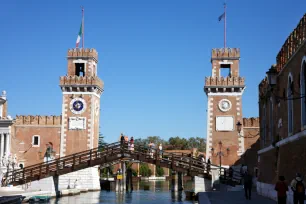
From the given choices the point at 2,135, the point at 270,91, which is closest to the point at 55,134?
the point at 2,135

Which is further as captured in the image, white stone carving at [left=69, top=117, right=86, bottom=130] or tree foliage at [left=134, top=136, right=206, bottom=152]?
tree foliage at [left=134, top=136, right=206, bottom=152]

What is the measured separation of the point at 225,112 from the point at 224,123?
979 mm

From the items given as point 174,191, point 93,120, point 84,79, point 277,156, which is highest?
point 84,79

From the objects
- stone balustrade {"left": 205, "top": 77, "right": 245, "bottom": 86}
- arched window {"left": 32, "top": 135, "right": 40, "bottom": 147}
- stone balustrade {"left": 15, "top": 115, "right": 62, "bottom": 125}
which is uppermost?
stone balustrade {"left": 205, "top": 77, "right": 245, "bottom": 86}

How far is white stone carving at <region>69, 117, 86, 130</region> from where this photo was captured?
48.3m

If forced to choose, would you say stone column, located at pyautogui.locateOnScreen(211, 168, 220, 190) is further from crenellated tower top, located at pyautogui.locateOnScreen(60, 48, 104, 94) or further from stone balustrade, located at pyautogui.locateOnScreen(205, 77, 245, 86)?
crenellated tower top, located at pyautogui.locateOnScreen(60, 48, 104, 94)

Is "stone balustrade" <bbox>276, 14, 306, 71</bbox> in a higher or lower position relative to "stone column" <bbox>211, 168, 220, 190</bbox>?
higher

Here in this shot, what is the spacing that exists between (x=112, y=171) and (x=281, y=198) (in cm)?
7198

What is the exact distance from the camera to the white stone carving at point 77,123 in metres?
48.3

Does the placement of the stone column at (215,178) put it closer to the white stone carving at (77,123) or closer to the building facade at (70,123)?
the building facade at (70,123)

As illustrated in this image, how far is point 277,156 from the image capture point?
894 inches

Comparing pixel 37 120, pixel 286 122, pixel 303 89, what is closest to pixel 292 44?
pixel 303 89

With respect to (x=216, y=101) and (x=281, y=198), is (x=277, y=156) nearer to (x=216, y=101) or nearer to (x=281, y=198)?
(x=281, y=198)

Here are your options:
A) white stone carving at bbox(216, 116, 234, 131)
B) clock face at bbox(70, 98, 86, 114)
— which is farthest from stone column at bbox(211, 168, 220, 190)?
clock face at bbox(70, 98, 86, 114)
